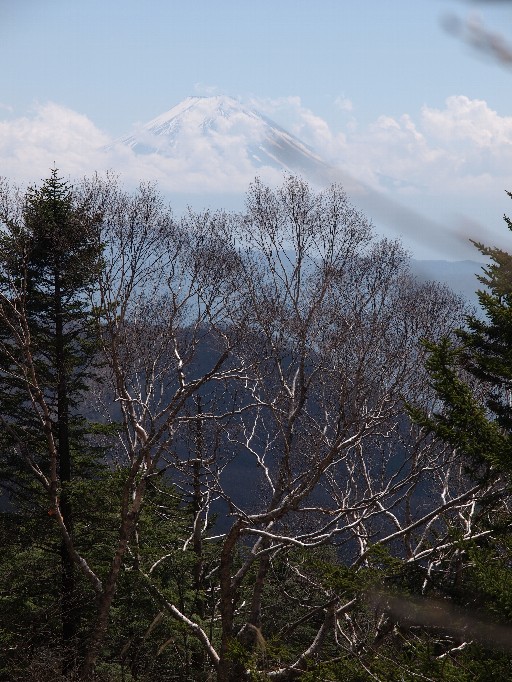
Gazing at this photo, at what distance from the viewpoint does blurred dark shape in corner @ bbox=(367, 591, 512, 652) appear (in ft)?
18.4

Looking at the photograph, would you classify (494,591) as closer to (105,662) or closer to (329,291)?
(105,662)

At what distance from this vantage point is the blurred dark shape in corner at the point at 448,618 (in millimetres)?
5602

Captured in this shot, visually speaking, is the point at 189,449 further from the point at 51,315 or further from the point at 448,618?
the point at 448,618

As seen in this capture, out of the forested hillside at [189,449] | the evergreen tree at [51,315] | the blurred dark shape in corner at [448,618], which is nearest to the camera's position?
the blurred dark shape in corner at [448,618]

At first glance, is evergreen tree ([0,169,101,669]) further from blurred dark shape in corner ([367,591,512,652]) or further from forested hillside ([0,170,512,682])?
blurred dark shape in corner ([367,591,512,652])

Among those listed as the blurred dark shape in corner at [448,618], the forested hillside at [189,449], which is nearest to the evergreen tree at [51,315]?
the forested hillside at [189,449]

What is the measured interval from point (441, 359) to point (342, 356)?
886 cm

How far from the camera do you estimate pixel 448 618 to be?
19.0 feet

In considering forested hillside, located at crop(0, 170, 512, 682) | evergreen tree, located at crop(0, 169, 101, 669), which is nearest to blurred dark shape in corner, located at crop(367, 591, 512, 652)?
forested hillside, located at crop(0, 170, 512, 682)

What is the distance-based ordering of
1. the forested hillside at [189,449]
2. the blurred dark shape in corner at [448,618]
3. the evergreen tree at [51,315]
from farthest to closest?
1. the evergreen tree at [51,315]
2. the forested hillside at [189,449]
3. the blurred dark shape in corner at [448,618]

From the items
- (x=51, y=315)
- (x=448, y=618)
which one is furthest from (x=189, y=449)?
(x=448, y=618)

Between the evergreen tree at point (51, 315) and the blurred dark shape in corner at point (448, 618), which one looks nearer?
the blurred dark shape in corner at point (448, 618)

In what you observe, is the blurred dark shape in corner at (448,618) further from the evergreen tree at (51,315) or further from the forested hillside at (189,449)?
the evergreen tree at (51,315)

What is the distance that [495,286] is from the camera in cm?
899
